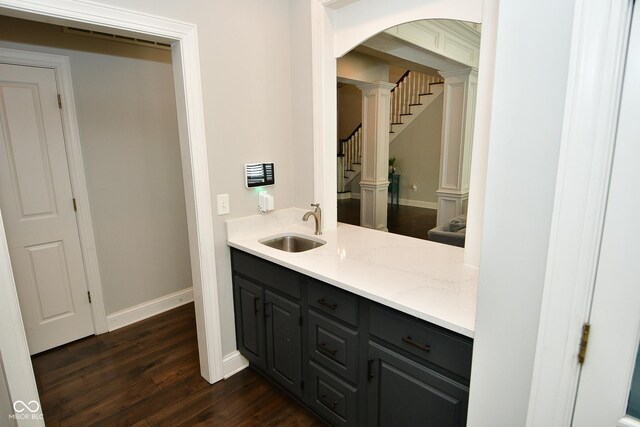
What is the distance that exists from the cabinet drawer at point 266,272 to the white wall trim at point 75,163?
1.34m

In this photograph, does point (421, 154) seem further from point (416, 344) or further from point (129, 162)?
point (416, 344)

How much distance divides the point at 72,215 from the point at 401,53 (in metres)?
3.52

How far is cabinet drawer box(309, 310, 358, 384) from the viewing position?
5.41 feet

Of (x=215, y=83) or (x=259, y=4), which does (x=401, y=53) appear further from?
(x=215, y=83)

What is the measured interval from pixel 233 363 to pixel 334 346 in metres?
1.05

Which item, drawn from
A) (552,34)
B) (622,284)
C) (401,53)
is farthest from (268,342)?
(401,53)

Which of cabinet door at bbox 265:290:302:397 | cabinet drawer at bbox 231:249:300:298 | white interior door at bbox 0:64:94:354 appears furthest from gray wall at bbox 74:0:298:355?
white interior door at bbox 0:64:94:354

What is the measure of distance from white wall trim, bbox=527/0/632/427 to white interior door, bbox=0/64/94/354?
3074mm

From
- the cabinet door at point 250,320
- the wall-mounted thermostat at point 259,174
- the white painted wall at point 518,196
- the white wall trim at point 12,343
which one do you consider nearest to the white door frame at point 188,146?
the white wall trim at point 12,343

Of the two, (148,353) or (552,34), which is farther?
(148,353)

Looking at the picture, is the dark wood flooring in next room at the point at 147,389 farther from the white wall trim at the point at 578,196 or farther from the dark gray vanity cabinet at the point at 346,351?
the white wall trim at the point at 578,196

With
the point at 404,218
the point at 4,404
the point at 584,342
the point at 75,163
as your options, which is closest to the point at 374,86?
the point at 404,218

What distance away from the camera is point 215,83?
2121mm

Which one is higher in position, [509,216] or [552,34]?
[552,34]
